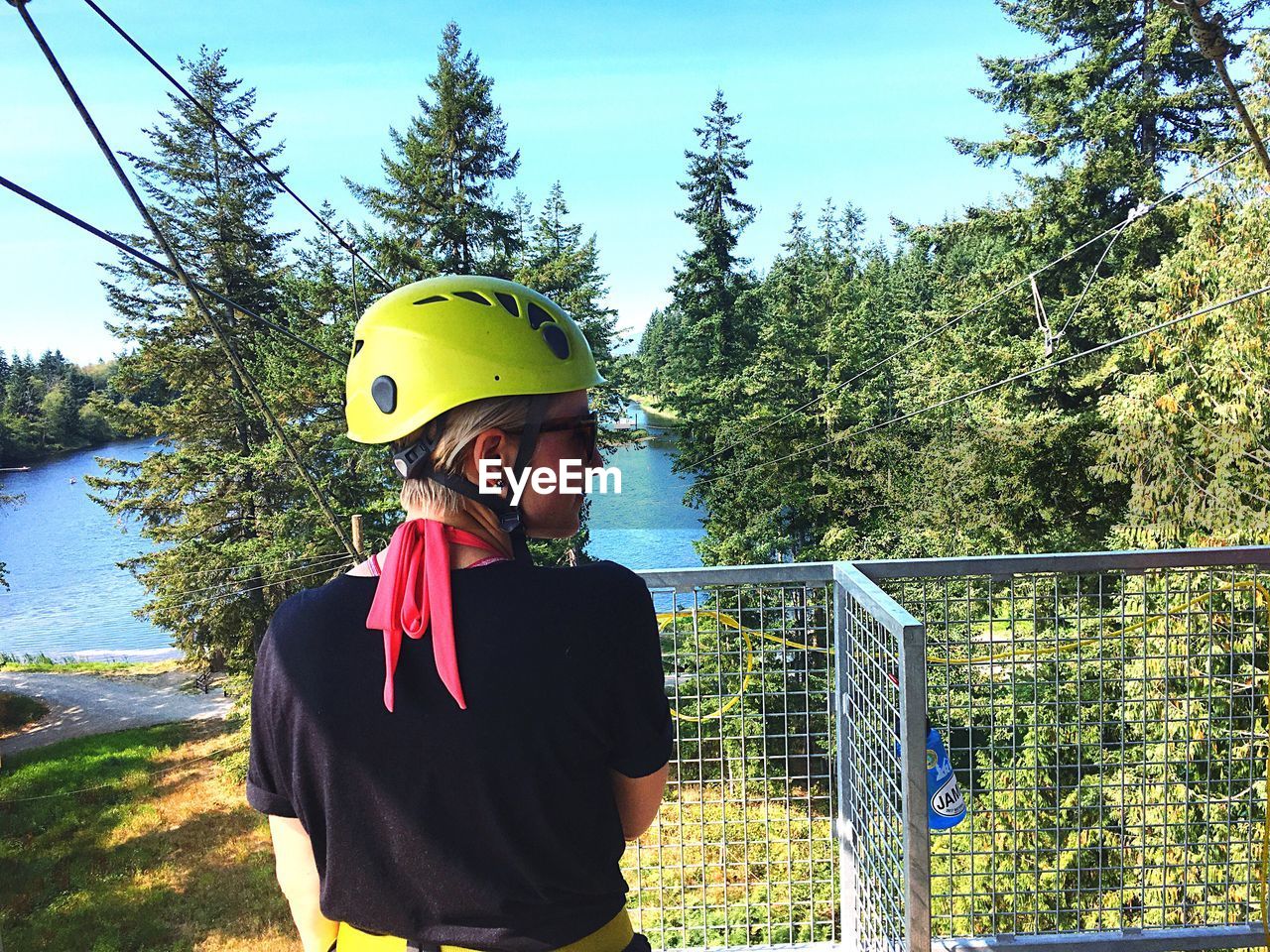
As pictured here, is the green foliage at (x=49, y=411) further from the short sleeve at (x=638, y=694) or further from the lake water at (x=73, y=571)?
the short sleeve at (x=638, y=694)

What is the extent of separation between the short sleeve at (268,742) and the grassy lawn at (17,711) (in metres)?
21.7

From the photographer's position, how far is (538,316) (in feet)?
3.63

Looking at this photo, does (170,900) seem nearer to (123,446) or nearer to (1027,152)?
(123,446)

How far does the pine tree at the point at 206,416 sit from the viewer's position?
1703cm

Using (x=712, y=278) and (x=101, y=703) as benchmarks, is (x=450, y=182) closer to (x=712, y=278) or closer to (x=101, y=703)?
(x=712, y=278)

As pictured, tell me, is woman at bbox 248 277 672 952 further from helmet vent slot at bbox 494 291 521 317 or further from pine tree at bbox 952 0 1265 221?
pine tree at bbox 952 0 1265 221

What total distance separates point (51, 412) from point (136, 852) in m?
10.9

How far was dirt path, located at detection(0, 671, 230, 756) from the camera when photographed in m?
18.8

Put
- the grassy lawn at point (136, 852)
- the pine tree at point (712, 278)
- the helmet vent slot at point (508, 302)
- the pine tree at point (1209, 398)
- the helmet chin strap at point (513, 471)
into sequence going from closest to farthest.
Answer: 1. the helmet chin strap at point (513, 471)
2. the helmet vent slot at point (508, 302)
3. the pine tree at point (1209, 398)
4. the grassy lawn at point (136, 852)
5. the pine tree at point (712, 278)

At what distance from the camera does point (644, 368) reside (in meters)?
21.3

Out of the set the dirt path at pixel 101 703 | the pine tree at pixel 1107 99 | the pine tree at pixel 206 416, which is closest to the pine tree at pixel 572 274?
the pine tree at pixel 206 416

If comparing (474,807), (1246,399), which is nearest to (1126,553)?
(474,807)

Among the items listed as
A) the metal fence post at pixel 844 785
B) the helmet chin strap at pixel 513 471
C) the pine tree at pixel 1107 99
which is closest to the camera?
the helmet chin strap at pixel 513 471

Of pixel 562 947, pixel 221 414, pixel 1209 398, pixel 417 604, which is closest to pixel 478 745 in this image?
pixel 417 604
